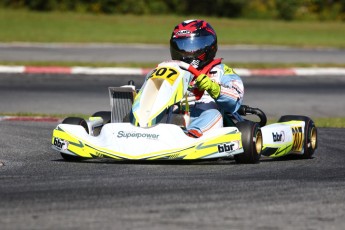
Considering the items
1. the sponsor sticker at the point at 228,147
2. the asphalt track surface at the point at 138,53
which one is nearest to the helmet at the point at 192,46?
the sponsor sticker at the point at 228,147

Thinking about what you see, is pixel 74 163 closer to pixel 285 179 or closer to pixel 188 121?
pixel 188 121

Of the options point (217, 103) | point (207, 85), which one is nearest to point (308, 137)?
point (217, 103)

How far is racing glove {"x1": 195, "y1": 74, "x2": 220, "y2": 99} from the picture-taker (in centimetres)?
815

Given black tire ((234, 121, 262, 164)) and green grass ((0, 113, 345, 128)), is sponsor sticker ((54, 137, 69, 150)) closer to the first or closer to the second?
black tire ((234, 121, 262, 164))

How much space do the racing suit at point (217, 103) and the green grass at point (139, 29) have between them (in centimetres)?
1597

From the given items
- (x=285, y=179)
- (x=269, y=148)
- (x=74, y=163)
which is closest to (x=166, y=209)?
(x=285, y=179)

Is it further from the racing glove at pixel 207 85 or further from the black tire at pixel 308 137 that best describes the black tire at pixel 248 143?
the black tire at pixel 308 137

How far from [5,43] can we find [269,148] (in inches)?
610

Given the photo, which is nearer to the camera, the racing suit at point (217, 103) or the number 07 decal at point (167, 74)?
the number 07 decal at point (167, 74)

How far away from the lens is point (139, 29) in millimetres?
29359

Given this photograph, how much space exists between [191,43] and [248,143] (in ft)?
3.86

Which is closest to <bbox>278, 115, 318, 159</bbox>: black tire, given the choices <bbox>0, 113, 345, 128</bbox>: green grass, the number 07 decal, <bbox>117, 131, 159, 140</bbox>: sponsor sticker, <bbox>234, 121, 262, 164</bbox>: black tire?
<bbox>234, 121, 262, 164</bbox>: black tire

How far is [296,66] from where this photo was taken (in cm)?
1922

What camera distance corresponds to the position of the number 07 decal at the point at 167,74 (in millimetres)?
8117
